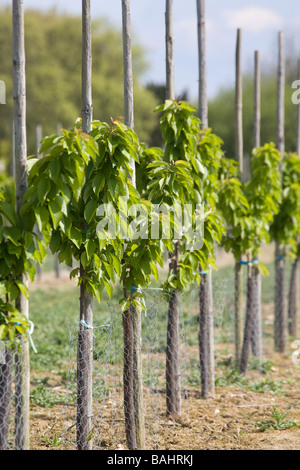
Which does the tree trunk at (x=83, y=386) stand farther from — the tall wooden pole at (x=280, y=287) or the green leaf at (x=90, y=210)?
the tall wooden pole at (x=280, y=287)

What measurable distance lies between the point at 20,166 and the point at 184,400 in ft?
10.2

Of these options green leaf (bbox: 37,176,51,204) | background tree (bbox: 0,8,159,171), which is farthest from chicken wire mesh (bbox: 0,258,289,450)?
background tree (bbox: 0,8,159,171)

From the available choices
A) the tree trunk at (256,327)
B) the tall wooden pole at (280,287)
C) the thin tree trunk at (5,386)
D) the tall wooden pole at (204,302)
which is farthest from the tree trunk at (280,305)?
the thin tree trunk at (5,386)

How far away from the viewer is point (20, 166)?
12.6 feet

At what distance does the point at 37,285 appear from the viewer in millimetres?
13445

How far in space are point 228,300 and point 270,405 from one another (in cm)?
281

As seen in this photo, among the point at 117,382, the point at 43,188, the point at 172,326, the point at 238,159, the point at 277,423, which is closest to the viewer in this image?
the point at 43,188

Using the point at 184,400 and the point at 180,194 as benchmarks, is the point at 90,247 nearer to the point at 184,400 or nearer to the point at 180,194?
the point at 180,194

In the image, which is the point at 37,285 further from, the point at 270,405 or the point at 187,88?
the point at 187,88

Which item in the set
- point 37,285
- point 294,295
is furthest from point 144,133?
point 294,295

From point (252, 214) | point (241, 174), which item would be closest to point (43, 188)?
point (252, 214)

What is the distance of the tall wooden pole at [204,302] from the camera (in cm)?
596

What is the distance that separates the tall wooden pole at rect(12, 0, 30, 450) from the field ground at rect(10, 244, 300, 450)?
0.54 m

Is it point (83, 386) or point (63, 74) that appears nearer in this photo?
point (83, 386)
